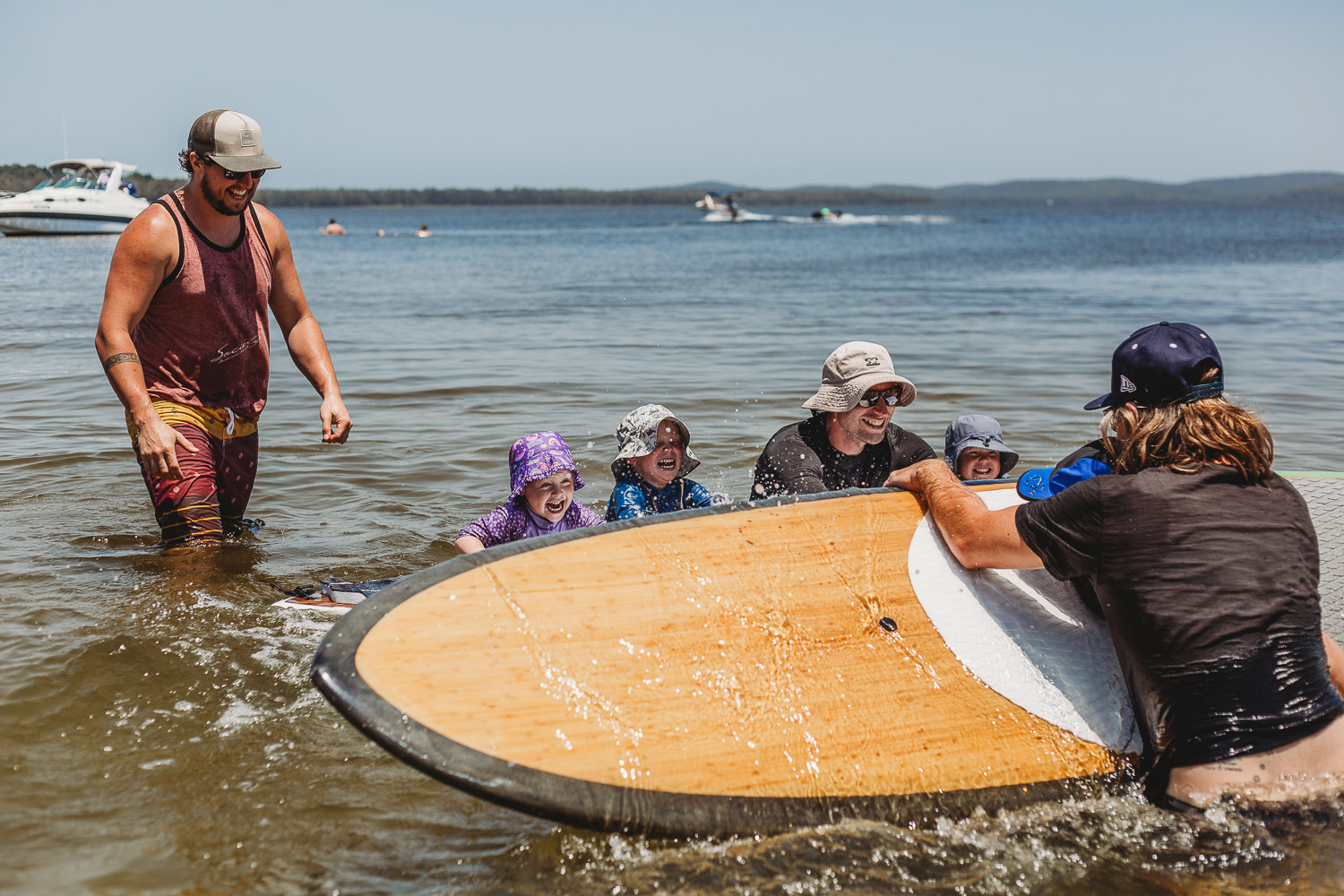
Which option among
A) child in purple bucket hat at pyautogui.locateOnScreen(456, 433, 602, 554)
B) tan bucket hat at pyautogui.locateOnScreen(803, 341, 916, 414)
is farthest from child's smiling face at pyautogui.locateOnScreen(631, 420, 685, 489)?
tan bucket hat at pyautogui.locateOnScreen(803, 341, 916, 414)

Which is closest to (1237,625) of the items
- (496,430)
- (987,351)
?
(496,430)

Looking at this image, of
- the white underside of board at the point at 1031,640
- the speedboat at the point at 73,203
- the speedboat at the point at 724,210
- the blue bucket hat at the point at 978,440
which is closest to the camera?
the white underside of board at the point at 1031,640

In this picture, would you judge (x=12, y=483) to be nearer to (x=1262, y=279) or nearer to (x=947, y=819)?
(x=947, y=819)

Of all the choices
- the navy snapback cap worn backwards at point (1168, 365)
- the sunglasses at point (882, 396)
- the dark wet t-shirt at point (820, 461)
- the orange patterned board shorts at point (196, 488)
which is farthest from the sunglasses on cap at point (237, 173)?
the navy snapback cap worn backwards at point (1168, 365)

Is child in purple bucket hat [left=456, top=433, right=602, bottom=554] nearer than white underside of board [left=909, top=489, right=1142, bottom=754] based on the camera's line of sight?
No

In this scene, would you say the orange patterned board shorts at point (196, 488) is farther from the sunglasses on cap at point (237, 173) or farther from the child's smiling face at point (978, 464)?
the child's smiling face at point (978, 464)

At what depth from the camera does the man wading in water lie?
2.86m

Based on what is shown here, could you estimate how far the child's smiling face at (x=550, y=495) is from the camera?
15.2ft

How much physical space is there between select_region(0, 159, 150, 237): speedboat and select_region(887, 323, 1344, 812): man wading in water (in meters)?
46.0

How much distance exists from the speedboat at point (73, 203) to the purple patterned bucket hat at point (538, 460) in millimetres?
43612

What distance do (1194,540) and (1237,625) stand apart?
0.26 metres

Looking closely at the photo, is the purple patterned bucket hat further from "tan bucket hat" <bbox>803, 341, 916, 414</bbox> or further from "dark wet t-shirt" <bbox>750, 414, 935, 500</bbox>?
"tan bucket hat" <bbox>803, 341, 916, 414</bbox>

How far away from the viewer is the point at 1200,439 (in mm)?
2904

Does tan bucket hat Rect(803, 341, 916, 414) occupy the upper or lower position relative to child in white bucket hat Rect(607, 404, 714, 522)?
upper
